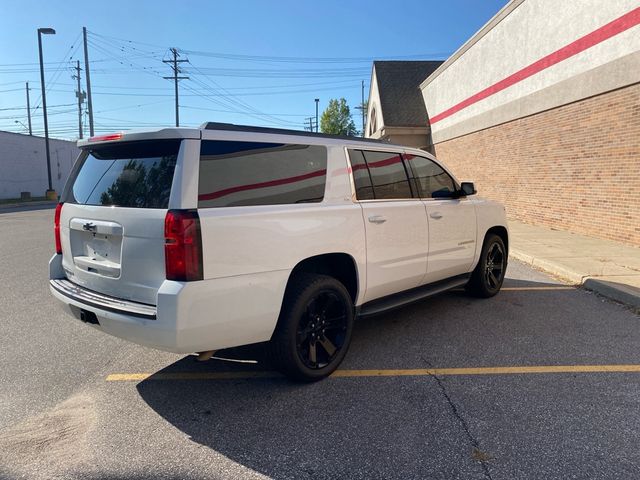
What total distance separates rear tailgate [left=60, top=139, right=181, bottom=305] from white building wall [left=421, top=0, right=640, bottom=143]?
383 inches

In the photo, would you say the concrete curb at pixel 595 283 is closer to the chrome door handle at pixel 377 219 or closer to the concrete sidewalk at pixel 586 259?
the concrete sidewalk at pixel 586 259

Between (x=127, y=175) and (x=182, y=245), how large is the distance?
85 cm

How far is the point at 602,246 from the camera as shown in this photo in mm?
9211

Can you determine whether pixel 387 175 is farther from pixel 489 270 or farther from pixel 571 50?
pixel 571 50

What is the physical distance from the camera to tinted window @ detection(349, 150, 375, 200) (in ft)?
12.9

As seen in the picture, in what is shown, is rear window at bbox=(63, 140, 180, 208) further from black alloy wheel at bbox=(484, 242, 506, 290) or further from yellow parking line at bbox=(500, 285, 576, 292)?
yellow parking line at bbox=(500, 285, 576, 292)

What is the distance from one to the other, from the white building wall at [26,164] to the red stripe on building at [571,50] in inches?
1120

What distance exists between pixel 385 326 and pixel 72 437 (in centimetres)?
307

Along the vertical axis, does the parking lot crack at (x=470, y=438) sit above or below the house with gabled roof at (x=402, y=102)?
below

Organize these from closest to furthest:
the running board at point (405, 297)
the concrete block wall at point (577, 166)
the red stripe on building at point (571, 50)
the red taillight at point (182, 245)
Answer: the red taillight at point (182, 245), the running board at point (405, 297), the red stripe on building at point (571, 50), the concrete block wall at point (577, 166)

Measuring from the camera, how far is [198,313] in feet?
9.14

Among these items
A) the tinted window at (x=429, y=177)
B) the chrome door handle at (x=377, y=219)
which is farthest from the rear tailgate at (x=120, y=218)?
the tinted window at (x=429, y=177)

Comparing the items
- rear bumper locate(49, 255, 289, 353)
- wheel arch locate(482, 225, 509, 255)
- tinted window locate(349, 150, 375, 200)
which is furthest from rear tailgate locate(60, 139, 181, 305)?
wheel arch locate(482, 225, 509, 255)

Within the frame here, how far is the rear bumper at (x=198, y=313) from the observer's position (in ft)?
8.98
